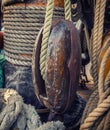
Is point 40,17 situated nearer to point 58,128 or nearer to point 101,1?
point 101,1

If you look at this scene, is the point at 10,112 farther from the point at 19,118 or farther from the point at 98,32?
the point at 98,32

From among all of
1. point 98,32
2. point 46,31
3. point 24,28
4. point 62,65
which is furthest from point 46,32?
point 24,28

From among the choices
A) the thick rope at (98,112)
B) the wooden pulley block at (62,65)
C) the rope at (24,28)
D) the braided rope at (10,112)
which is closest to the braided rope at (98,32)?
the wooden pulley block at (62,65)

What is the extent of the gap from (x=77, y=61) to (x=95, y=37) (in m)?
0.23

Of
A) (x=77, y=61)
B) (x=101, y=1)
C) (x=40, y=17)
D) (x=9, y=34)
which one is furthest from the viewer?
(x=9, y=34)

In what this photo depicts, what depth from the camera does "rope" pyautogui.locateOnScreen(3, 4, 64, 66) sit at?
1.88 m

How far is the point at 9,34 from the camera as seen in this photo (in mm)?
2025

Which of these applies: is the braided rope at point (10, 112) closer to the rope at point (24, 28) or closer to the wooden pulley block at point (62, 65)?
the wooden pulley block at point (62, 65)

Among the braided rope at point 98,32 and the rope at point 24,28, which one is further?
the rope at point 24,28

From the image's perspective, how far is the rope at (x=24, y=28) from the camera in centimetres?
188

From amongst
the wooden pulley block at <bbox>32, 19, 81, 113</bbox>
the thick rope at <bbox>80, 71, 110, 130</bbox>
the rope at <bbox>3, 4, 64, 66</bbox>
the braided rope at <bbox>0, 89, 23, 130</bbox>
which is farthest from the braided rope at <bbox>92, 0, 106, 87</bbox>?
the rope at <bbox>3, 4, 64, 66</bbox>

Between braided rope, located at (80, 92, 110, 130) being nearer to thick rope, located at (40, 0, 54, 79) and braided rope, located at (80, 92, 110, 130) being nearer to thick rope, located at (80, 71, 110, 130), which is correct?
thick rope, located at (80, 71, 110, 130)

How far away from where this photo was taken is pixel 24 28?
74.9 inches

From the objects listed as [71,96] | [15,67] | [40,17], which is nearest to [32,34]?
[40,17]
